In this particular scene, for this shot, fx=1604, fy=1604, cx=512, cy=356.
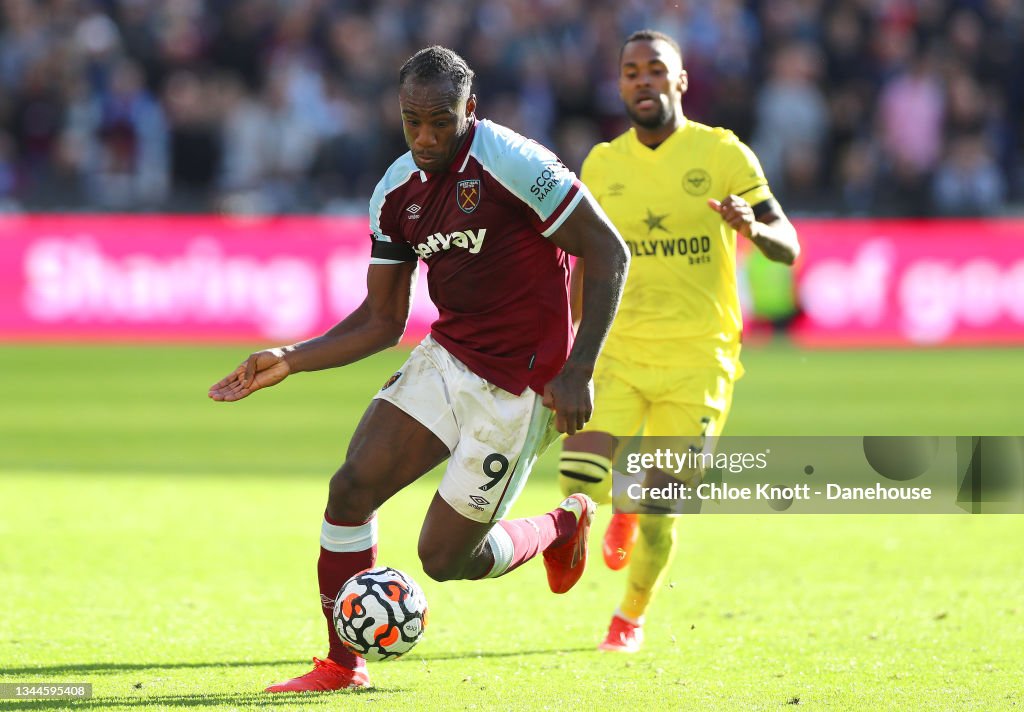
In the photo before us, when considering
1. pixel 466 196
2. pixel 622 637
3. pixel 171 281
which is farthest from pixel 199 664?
pixel 171 281

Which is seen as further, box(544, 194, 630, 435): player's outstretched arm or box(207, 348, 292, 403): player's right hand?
box(207, 348, 292, 403): player's right hand

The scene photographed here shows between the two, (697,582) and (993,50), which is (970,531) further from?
(993,50)

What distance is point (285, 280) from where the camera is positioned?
61.6 feet

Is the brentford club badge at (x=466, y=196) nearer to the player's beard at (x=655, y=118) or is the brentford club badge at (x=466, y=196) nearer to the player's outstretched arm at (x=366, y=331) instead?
the player's outstretched arm at (x=366, y=331)

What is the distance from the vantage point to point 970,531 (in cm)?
1020

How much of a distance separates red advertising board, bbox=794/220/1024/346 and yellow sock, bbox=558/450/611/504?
39.5 ft

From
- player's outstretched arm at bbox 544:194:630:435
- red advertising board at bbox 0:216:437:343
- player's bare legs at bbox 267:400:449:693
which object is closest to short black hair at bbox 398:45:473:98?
player's outstretched arm at bbox 544:194:630:435

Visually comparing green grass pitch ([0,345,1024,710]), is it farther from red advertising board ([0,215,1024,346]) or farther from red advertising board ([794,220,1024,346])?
red advertising board ([794,220,1024,346])

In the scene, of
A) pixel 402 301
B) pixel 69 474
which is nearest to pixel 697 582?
pixel 402 301

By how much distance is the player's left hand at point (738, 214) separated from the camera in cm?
663

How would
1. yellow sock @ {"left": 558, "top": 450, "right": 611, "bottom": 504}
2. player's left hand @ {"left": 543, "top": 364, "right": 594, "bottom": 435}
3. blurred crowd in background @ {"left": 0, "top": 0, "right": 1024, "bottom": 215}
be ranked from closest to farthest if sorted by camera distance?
player's left hand @ {"left": 543, "top": 364, "right": 594, "bottom": 435} → yellow sock @ {"left": 558, "top": 450, "right": 611, "bottom": 504} → blurred crowd in background @ {"left": 0, "top": 0, "right": 1024, "bottom": 215}

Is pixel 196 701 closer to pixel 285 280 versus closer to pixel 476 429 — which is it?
pixel 476 429

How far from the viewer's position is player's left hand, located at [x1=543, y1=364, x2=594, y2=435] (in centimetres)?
577

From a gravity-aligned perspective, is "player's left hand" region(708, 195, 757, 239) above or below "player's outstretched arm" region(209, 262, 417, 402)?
above
